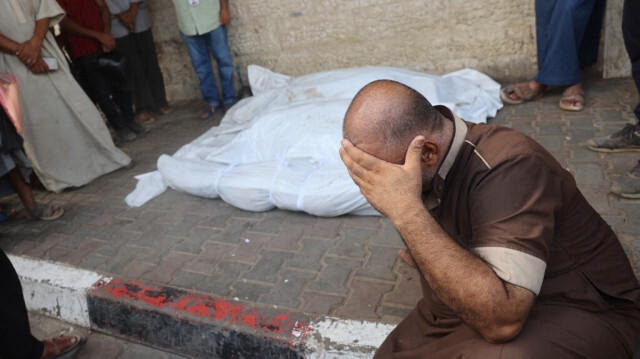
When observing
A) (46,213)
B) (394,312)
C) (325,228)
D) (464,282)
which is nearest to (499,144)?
(464,282)

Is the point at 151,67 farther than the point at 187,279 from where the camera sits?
Yes

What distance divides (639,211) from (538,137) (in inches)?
50.1

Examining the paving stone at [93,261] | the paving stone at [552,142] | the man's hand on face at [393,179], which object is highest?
the man's hand on face at [393,179]

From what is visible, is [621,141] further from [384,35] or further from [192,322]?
[192,322]

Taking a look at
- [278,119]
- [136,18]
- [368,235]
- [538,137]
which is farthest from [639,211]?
[136,18]

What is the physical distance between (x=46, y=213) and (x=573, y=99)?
14.8ft

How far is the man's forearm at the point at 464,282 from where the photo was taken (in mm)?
1426

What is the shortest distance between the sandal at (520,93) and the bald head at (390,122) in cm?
359

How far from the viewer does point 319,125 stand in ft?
13.7

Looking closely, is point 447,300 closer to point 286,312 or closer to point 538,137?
point 286,312

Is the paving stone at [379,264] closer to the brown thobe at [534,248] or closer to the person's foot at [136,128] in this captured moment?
the brown thobe at [534,248]

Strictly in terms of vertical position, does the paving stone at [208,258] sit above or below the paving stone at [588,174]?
below

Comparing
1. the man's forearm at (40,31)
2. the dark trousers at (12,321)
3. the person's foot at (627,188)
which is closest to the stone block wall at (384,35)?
the man's forearm at (40,31)

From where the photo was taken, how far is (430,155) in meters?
1.63
